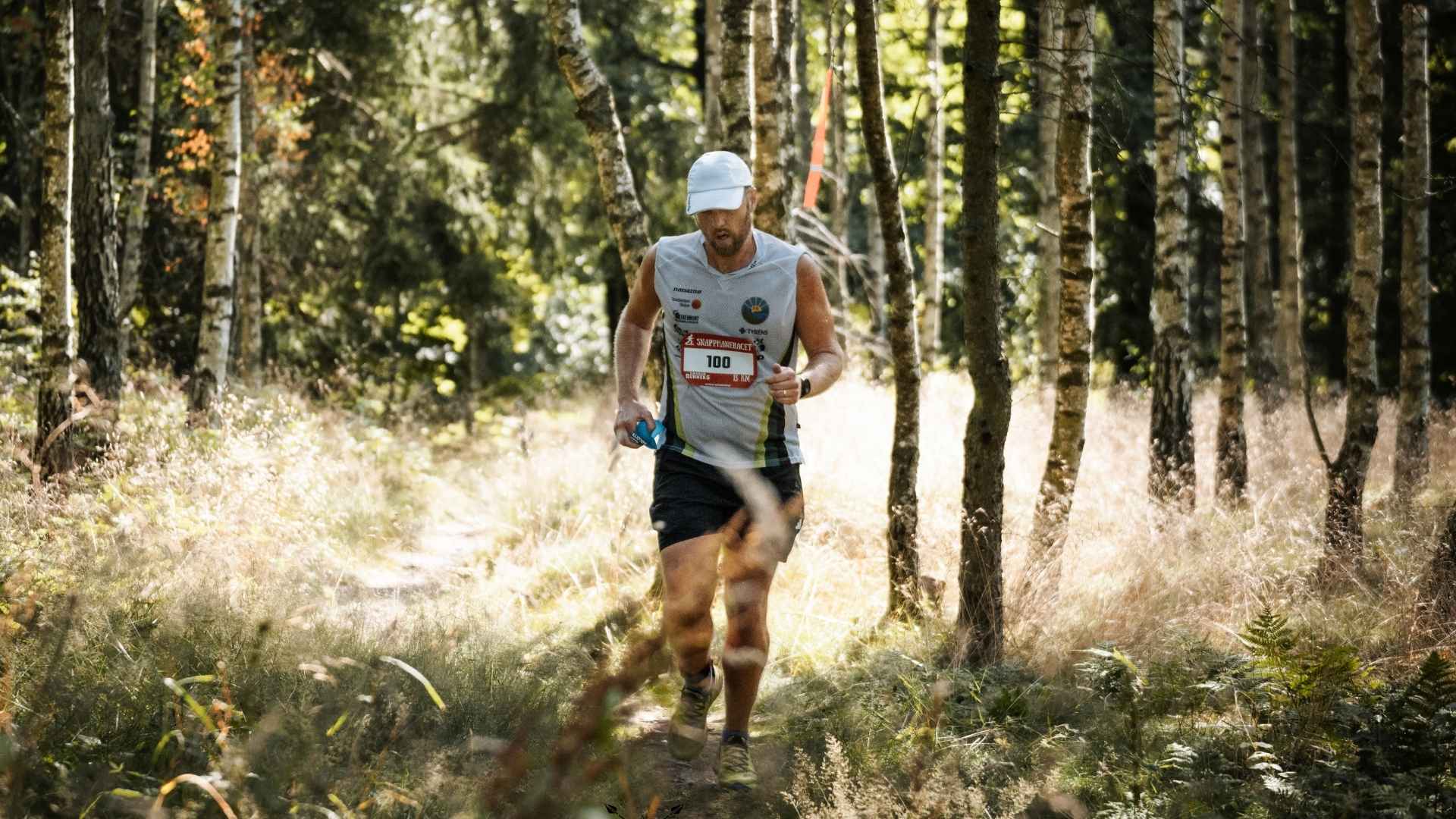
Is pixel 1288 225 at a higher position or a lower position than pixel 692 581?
higher

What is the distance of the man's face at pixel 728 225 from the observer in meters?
4.38

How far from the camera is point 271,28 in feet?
57.9

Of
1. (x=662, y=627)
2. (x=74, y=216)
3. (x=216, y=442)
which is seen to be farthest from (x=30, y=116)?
(x=662, y=627)

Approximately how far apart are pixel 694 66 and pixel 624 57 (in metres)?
2.39

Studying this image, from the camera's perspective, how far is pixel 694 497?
454 cm

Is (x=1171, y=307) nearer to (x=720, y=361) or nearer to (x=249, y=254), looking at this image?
(x=720, y=361)

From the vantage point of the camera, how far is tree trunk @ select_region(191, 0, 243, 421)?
1143cm

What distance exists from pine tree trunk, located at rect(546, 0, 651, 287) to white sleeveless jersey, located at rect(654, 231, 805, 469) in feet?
9.74

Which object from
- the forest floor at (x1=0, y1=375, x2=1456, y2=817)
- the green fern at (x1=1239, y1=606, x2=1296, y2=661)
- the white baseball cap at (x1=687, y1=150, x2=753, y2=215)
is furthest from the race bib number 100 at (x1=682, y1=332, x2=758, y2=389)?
the green fern at (x1=1239, y1=606, x2=1296, y2=661)

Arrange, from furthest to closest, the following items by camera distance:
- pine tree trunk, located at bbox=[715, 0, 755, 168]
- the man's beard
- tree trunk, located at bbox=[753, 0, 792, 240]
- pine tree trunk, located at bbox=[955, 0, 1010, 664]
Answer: tree trunk, located at bbox=[753, 0, 792, 240] < pine tree trunk, located at bbox=[715, 0, 755, 168] < pine tree trunk, located at bbox=[955, 0, 1010, 664] < the man's beard

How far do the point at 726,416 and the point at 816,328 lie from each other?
0.50 m

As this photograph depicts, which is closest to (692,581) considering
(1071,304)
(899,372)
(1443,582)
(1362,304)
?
(899,372)

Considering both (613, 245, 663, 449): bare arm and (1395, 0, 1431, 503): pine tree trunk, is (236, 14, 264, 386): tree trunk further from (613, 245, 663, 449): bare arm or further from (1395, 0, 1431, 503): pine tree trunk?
(1395, 0, 1431, 503): pine tree trunk

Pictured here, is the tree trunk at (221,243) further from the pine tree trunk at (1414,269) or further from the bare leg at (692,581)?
the pine tree trunk at (1414,269)
